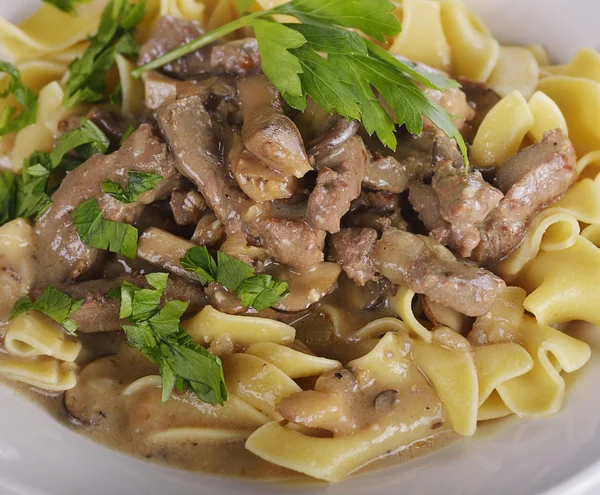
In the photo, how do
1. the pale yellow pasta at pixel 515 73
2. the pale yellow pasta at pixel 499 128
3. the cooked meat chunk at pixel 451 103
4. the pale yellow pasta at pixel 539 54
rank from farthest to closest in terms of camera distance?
the pale yellow pasta at pixel 539 54, the pale yellow pasta at pixel 515 73, the pale yellow pasta at pixel 499 128, the cooked meat chunk at pixel 451 103

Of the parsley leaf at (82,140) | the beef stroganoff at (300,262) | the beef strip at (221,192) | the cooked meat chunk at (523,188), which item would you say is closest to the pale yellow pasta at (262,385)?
the beef stroganoff at (300,262)

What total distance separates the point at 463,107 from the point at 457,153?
0.58m

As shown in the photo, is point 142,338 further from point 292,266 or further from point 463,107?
point 463,107

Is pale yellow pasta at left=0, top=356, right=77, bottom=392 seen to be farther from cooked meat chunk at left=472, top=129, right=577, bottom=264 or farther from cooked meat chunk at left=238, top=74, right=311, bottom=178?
cooked meat chunk at left=472, top=129, right=577, bottom=264

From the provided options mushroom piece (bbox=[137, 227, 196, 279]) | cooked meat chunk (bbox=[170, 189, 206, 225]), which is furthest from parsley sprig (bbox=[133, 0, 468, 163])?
mushroom piece (bbox=[137, 227, 196, 279])

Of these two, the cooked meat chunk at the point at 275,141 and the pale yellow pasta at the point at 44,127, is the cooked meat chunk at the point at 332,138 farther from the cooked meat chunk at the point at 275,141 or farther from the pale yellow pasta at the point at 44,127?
the pale yellow pasta at the point at 44,127

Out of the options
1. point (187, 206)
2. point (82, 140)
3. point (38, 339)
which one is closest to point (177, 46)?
point (82, 140)

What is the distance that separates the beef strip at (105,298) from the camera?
3873mm

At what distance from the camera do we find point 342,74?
358 cm

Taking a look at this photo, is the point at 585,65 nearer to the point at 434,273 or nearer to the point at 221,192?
the point at 434,273

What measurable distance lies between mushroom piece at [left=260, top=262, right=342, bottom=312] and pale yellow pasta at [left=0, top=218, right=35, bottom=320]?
4.76 ft

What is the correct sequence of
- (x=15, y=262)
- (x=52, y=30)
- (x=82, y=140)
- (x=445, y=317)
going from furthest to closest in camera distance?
(x=52, y=30) < (x=82, y=140) < (x=15, y=262) < (x=445, y=317)

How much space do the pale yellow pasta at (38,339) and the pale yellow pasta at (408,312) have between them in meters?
1.93

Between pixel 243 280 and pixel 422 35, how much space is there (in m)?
2.62
